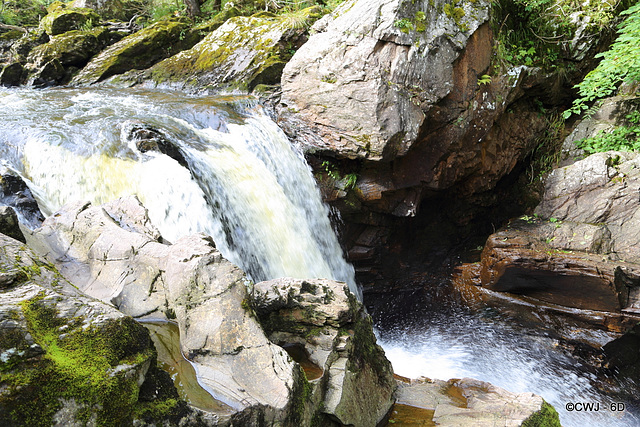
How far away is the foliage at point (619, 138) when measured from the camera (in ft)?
26.9

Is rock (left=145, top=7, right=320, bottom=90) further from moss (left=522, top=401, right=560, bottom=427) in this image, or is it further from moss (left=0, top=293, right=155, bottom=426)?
moss (left=522, top=401, right=560, bottom=427)

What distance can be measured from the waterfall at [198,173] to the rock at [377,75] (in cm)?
86

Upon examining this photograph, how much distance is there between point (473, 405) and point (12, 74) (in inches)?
485

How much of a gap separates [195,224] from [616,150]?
7837mm

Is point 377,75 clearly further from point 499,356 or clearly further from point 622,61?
point 499,356

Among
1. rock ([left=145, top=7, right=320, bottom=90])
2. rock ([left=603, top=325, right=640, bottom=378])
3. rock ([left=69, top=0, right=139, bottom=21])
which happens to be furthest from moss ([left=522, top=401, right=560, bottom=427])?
rock ([left=69, top=0, right=139, bottom=21])

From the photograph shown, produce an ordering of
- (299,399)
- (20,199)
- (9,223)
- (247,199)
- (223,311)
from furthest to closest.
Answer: (247,199) → (20,199) → (9,223) → (223,311) → (299,399)

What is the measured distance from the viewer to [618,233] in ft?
23.2

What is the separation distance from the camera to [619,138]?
27.1ft

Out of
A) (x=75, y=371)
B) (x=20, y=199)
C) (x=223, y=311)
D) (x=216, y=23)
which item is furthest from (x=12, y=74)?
(x=75, y=371)

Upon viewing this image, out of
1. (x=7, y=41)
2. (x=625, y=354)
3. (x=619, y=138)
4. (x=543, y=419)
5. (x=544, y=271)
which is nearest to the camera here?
(x=543, y=419)

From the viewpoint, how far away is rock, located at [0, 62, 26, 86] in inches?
412

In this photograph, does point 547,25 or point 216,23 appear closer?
point 547,25

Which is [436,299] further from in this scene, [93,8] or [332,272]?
[93,8]
